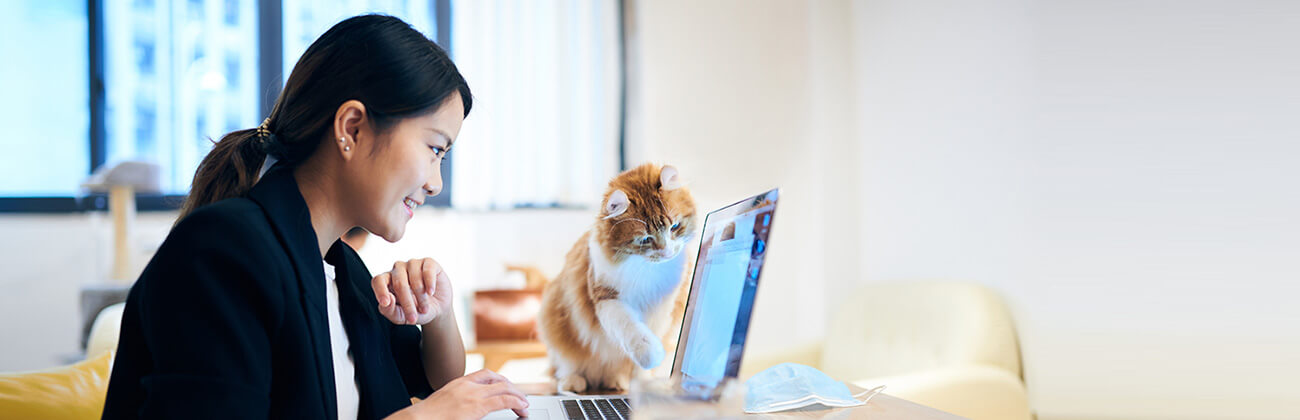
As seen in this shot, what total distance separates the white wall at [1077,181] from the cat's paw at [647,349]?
0.23 m

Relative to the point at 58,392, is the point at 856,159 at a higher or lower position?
higher

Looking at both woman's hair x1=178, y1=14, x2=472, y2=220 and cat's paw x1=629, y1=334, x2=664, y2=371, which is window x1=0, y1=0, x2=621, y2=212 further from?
cat's paw x1=629, y1=334, x2=664, y2=371

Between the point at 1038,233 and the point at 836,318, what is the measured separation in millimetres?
836

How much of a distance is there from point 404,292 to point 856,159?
2.28 m

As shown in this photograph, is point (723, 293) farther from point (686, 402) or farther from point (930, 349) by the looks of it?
point (930, 349)

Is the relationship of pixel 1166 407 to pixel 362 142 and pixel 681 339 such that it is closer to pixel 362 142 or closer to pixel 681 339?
pixel 681 339

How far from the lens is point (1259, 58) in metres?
1.31

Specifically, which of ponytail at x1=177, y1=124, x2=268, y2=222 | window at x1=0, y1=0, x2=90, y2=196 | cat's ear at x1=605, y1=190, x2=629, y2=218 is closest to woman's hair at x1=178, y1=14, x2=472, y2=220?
ponytail at x1=177, y1=124, x2=268, y2=222

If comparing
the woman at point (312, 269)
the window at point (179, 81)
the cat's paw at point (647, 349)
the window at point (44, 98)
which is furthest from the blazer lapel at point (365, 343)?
the window at point (44, 98)

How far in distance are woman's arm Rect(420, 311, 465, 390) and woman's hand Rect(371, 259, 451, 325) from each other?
0.22 feet

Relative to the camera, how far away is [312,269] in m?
0.88

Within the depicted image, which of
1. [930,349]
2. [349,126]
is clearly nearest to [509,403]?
[349,126]

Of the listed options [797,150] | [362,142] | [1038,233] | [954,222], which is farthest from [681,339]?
[797,150]

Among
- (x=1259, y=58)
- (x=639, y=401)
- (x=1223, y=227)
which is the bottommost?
(x=639, y=401)
